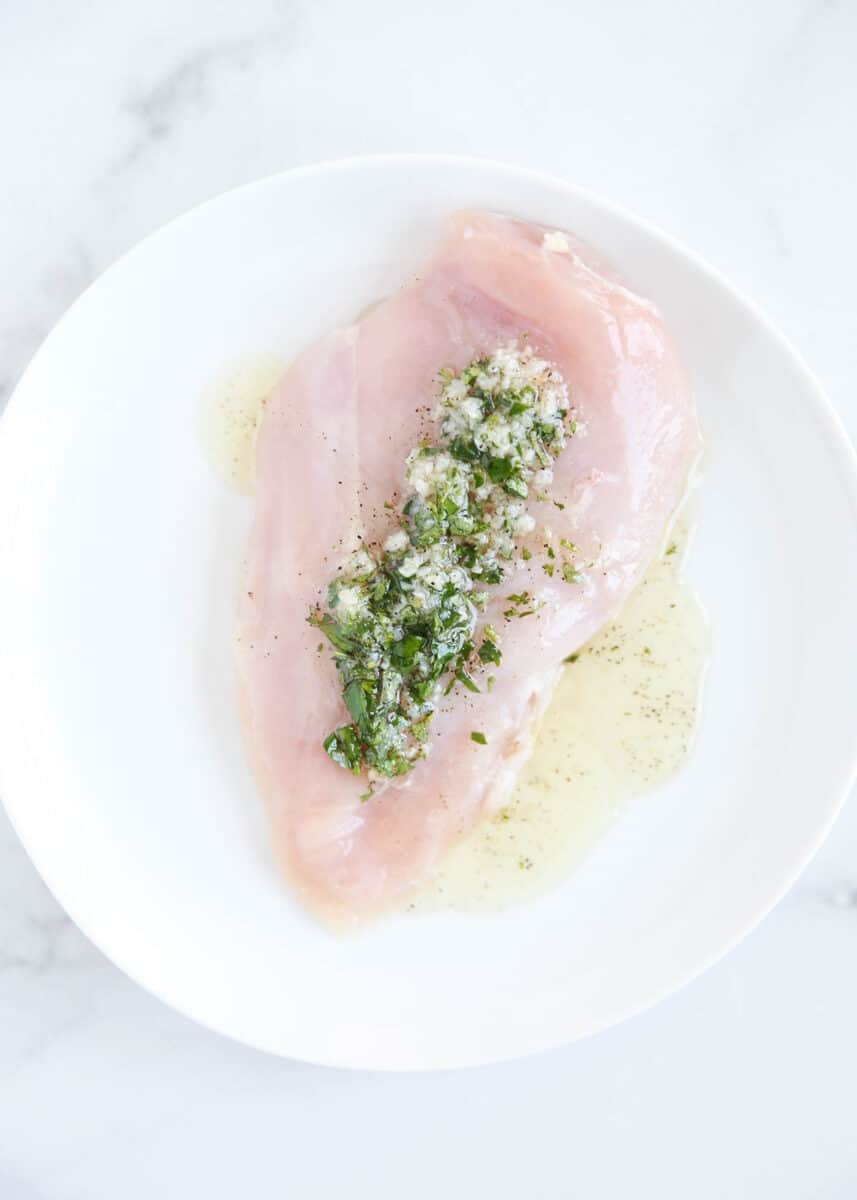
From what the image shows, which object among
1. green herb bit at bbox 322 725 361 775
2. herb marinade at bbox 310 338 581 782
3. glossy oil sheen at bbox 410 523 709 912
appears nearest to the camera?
herb marinade at bbox 310 338 581 782

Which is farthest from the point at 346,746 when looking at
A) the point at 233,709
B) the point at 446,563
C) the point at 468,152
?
the point at 468,152

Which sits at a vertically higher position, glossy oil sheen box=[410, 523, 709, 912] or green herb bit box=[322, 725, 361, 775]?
green herb bit box=[322, 725, 361, 775]

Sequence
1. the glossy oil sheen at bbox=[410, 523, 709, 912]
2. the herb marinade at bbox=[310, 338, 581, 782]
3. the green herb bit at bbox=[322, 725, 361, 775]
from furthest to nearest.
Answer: the glossy oil sheen at bbox=[410, 523, 709, 912]
the green herb bit at bbox=[322, 725, 361, 775]
the herb marinade at bbox=[310, 338, 581, 782]

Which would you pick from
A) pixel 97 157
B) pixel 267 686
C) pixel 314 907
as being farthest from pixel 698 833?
pixel 97 157

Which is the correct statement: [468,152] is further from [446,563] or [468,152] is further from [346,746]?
[346,746]

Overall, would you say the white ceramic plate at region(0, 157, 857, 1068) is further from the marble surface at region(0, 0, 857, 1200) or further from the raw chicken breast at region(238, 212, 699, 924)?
the marble surface at region(0, 0, 857, 1200)

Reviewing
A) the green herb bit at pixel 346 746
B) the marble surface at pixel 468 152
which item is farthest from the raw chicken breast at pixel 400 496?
the marble surface at pixel 468 152

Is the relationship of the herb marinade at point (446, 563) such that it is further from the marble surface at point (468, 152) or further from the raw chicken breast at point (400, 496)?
the marble surface at point (468, 152)

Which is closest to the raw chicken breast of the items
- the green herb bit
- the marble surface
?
the green herb bit
